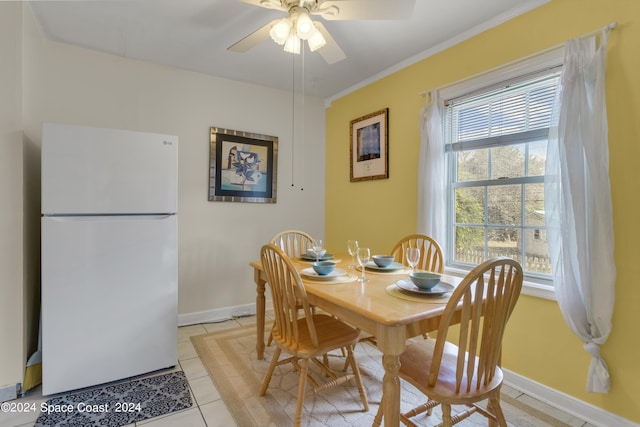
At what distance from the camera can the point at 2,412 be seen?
1.69 m

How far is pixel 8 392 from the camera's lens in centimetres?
178

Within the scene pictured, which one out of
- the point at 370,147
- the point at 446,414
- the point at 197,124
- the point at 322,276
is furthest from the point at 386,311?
the point at 197,124

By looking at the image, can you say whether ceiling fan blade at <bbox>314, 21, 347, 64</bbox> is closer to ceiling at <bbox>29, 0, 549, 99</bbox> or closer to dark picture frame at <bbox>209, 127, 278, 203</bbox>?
ceiling at <bbox>29, 0, 549, 99</bbox>

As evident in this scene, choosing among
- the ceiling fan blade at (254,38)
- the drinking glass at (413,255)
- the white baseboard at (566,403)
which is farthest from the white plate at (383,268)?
the ceiling fan blade at (254,38)

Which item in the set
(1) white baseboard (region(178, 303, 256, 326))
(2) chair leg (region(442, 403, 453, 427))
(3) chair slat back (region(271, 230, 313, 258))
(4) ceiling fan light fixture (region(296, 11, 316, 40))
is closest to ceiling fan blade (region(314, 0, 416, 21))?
(4) ceiling fan light fixture (region(296, 11, 316, 40))

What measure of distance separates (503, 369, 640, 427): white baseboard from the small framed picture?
6.13 feet

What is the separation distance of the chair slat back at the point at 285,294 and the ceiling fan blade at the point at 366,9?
50.5 inches

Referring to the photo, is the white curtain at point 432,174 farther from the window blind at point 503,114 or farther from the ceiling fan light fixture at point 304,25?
the ceiling fan light fixture at point 304,25

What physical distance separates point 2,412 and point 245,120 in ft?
9.17

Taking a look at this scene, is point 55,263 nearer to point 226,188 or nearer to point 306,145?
point 226,188

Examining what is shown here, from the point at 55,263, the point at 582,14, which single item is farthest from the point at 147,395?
the point at 582,14

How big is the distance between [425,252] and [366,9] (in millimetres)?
1591

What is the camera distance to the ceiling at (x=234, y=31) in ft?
A: 6.55

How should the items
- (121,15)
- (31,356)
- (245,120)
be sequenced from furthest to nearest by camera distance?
(245,120), (121,15), (31,356)
